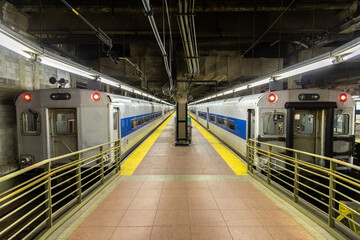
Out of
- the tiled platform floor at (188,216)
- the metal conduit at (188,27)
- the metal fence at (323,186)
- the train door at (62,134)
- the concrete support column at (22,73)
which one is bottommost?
the tiled platform floor at (188,216)

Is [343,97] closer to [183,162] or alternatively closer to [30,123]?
[183,162]

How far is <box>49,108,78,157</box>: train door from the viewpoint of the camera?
226 inches

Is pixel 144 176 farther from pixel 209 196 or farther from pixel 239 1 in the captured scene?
pixel 239 1

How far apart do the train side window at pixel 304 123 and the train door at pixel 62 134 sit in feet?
22.9

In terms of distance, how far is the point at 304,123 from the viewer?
5.77m

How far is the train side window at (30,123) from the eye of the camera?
5523mm

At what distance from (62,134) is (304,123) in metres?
7.68

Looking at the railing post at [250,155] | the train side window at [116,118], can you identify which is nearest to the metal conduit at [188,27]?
the train side window at [116,118]

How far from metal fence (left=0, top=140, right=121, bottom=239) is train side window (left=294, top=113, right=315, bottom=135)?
5.70m

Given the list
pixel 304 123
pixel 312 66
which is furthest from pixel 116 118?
pixel 304 123

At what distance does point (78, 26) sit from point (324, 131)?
30.7 ft

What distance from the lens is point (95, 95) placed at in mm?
5645

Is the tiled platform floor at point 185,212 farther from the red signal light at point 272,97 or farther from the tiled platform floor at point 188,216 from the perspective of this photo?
the red signal light at point 272,97

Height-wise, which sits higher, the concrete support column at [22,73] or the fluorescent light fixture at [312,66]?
the concrete support column at [22,73]
